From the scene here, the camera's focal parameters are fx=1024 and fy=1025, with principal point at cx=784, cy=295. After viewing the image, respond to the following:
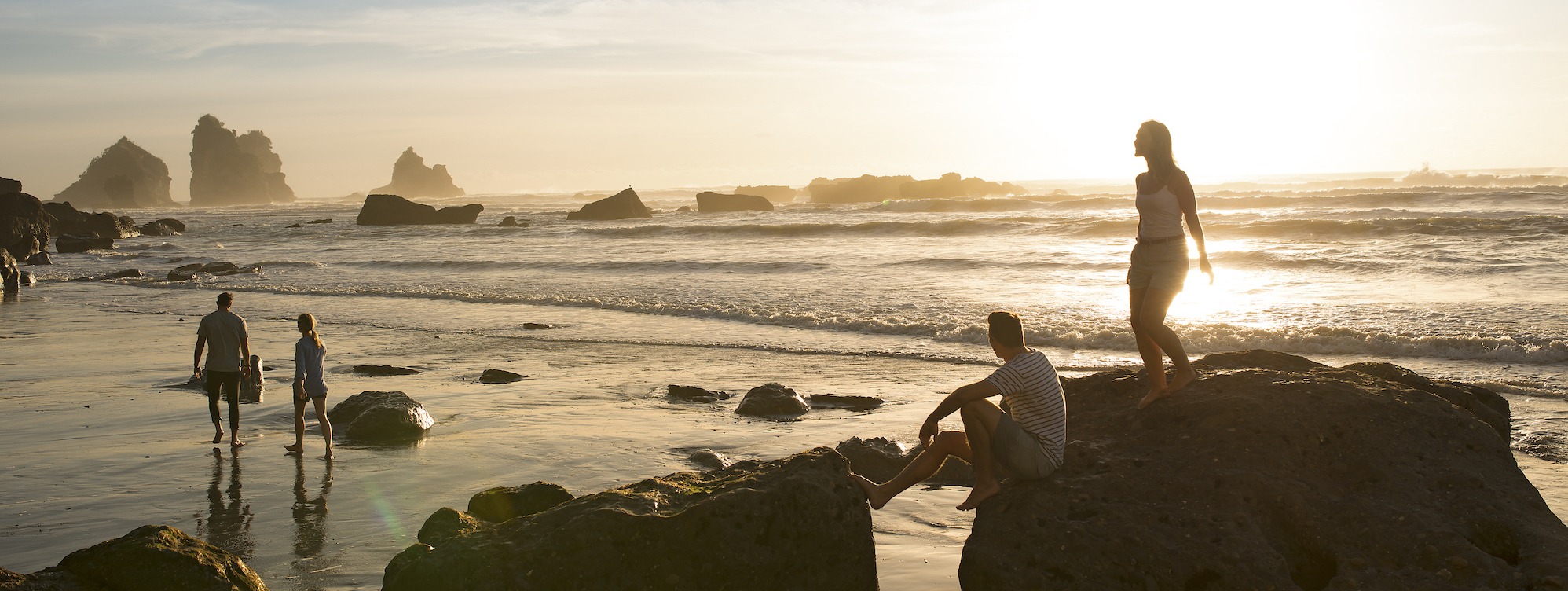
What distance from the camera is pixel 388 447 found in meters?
7.93

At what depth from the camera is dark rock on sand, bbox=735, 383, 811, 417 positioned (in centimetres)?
908

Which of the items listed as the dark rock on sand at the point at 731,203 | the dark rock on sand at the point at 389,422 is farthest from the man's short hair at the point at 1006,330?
the dark rock on sand at the point at 731,203

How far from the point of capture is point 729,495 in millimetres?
4465

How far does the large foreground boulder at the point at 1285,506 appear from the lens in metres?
4.23

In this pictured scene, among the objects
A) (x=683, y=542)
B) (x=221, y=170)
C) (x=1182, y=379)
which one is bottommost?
(x=683, y=542)

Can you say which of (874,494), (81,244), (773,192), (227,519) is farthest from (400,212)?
(874,494)

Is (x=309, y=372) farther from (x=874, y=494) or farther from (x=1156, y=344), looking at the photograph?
(x=1156, y=344)

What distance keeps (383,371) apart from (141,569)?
796cm

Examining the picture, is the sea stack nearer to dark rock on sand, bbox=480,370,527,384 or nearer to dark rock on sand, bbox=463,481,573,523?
dark rock on sand, bbox=480,370,527,384

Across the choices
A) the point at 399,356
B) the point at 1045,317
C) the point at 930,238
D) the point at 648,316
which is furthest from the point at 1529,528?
the point at 930,238

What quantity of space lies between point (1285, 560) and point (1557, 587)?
3.17 ft

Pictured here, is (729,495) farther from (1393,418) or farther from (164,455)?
(164,455)

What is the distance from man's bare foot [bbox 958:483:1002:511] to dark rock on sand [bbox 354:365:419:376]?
8.41 metres

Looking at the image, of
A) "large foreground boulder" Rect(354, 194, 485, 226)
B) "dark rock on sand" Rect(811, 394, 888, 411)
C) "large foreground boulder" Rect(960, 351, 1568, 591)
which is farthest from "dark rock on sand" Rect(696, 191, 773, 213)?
"large foreground boulder" Rect(960, 351, 1568, 591)
